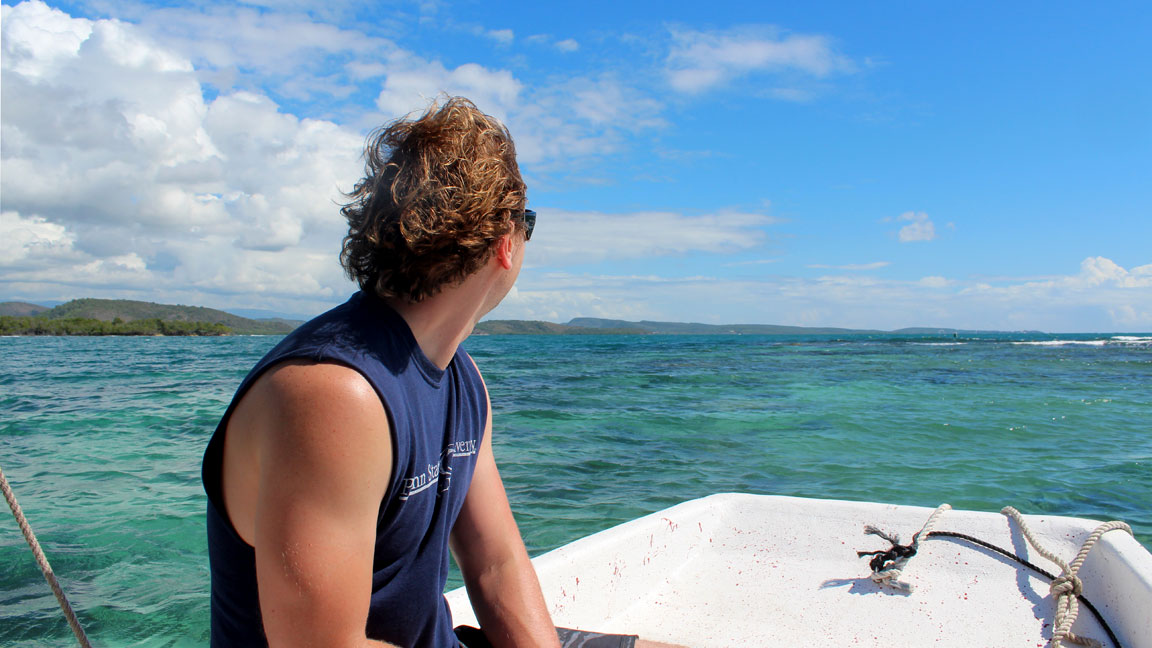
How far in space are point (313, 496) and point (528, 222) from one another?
30.9 inches

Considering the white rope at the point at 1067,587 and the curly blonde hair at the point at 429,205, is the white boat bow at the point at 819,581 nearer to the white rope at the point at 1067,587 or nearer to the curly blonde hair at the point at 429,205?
the white rope at the point at 1067,587

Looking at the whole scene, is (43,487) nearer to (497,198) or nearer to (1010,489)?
(497,198)

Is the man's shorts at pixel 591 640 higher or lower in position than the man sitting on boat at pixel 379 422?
lower

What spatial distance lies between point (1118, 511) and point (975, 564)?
13.2 feet

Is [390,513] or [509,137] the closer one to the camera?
[390,513]

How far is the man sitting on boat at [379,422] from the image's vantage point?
1.01 meters

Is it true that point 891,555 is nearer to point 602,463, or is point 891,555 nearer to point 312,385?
point 312,385

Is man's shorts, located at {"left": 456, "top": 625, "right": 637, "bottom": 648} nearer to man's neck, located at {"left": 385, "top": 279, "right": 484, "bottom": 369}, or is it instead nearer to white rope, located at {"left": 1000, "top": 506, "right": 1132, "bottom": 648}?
man's neck, located at {"left": 385, "top": 279, "right": 484, "bottom": 369}

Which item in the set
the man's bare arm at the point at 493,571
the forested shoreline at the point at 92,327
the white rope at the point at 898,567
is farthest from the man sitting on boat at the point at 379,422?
the forested shoreline at the point at 92,327

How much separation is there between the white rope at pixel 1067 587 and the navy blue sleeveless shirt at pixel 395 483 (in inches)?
110

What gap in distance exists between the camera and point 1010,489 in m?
7.07

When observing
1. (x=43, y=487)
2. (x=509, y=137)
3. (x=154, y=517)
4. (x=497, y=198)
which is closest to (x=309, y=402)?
(x=497, y=198)

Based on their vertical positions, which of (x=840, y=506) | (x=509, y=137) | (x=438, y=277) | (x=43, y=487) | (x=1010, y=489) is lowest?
(x=43, y=487)

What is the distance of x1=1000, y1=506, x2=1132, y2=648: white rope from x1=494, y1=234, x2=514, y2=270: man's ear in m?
2.92
